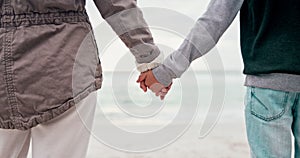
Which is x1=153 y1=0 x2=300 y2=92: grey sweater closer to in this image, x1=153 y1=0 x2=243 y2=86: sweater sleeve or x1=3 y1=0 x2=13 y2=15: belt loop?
x1=153 y1=0 x2=243 y2=86: sweater sleeve

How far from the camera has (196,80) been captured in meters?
1.07

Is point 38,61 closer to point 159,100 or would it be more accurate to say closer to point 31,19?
point 31,19

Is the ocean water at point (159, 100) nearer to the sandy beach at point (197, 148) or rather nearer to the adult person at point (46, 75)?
the adult person at point (46, 75)

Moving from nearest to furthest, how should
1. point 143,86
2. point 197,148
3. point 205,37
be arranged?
point 205,37
point 143,86
point 197,148

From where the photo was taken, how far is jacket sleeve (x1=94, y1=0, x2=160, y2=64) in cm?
91

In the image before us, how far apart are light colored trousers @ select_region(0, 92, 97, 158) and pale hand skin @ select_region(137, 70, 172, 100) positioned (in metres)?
0.15

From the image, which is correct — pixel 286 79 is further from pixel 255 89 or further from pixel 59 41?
pixel 59 41

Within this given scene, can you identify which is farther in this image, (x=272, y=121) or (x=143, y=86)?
(x=143, y=86)

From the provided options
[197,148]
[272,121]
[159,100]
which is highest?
[272,121]

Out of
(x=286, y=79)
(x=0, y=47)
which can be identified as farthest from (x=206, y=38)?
(x=0, y=47)

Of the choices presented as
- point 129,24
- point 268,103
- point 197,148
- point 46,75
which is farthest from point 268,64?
point 197,148

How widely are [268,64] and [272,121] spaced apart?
11 centimetres

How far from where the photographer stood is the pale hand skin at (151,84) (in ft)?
3.33

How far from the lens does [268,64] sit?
836 millimetres
